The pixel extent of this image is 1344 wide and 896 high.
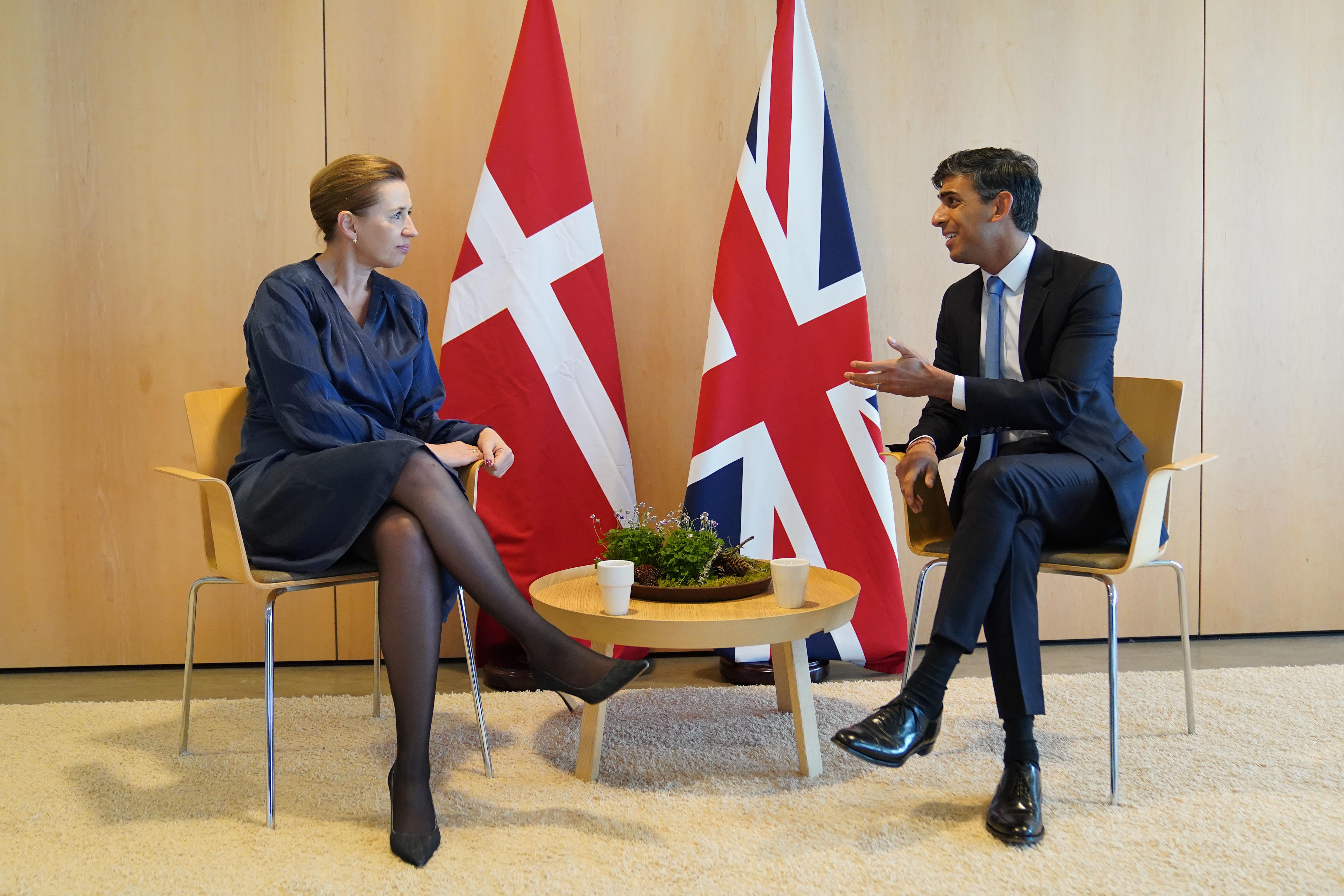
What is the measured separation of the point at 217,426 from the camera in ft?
7.41

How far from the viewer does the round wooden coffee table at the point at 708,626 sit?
1836 millimetres

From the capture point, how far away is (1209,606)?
130 inches

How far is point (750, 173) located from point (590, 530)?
1192 millimetres

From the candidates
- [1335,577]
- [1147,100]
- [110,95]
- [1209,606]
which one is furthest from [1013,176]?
[110,95]

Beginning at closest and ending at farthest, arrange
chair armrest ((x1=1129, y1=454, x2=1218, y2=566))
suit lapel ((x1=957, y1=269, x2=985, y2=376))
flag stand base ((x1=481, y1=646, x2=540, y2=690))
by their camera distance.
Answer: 1. chair armrest ((x1=1129, y1=454, x2=1218, y2=566))
2. suit lapel ((x1=957, y1=269, x2=985, y2=376))
3. flag stand base ((x1=481, y1=646, x2=540, y2=690))

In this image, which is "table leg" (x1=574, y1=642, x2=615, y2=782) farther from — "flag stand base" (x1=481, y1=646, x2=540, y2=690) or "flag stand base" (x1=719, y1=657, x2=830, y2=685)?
"flag stand base" (x1=719, y1=657, x2=830, y2=685)

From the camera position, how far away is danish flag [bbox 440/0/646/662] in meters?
2.75

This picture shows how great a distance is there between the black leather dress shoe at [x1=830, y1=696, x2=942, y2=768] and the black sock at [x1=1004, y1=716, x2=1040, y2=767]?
0.49 ft

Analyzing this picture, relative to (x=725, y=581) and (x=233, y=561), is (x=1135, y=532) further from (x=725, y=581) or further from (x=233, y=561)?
(x=233, y=561)

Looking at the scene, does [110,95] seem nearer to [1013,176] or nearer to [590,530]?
[590,530]

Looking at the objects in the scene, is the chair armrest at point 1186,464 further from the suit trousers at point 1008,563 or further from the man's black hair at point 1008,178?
the man's black hair at point 1008,178

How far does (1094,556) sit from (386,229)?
1.76 meters

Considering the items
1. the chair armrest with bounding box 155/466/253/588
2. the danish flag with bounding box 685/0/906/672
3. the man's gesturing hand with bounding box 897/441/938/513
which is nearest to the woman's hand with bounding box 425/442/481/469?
the chair armrest with bounding box 155/466/253/588

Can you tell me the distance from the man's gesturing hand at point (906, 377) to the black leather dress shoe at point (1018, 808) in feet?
2.59
